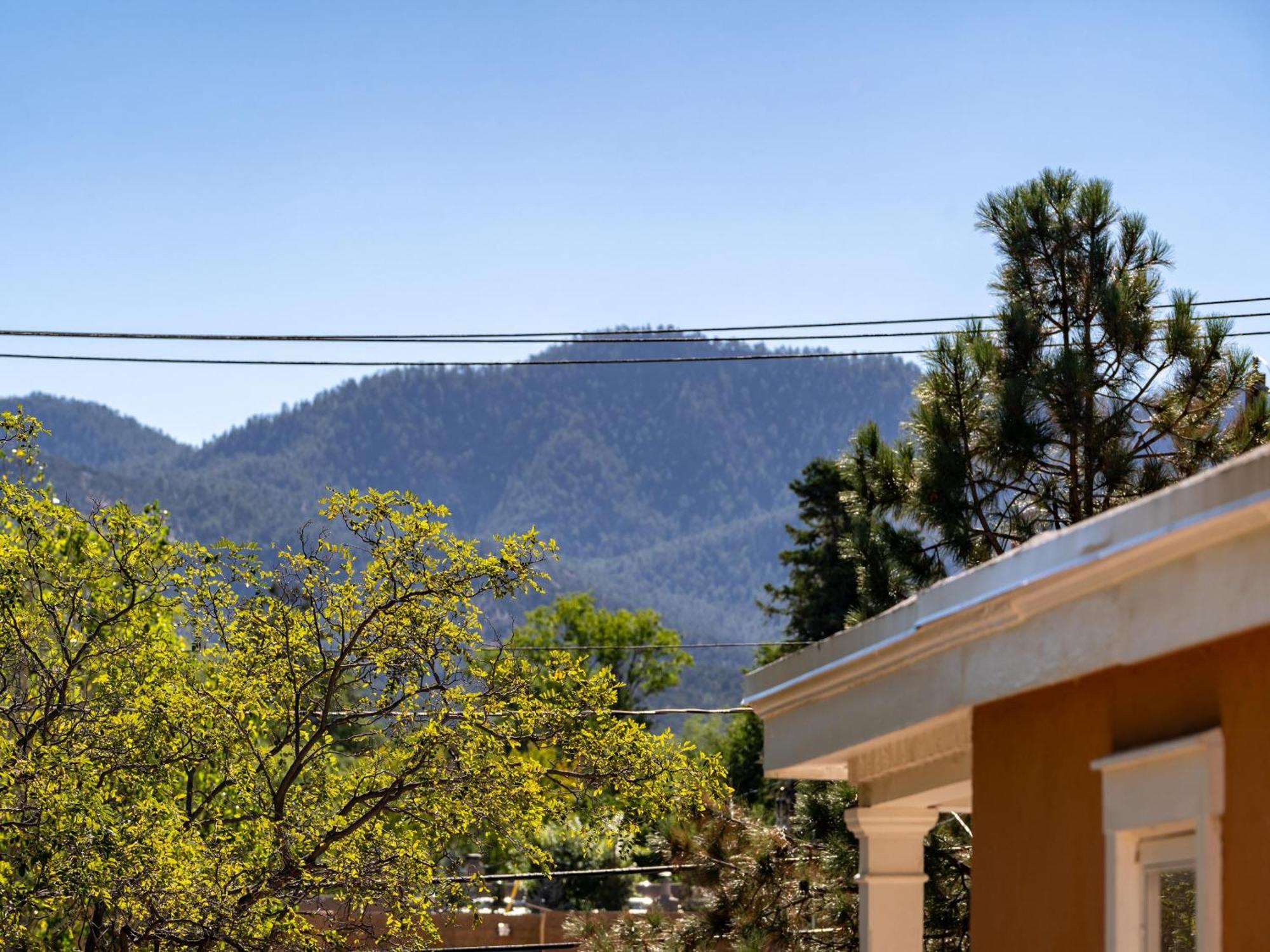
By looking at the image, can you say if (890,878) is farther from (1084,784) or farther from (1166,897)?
(1166,897)

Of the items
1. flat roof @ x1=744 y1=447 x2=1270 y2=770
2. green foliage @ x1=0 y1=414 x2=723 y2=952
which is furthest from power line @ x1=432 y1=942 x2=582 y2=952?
flat roof @ x1=744 y1=447 x2=1270 y2=770

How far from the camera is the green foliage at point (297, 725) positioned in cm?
1208

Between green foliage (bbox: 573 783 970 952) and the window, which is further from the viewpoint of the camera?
green foliage (bbox: 573 783 970 952)

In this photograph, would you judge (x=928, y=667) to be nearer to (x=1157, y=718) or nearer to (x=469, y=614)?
(x=1157, y=718)

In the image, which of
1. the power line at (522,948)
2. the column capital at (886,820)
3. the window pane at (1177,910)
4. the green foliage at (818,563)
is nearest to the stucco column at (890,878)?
the column capital at (886,820)

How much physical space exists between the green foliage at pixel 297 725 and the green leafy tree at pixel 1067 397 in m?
3.18

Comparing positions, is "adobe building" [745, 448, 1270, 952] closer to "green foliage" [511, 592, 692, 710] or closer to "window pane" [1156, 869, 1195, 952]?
"window pane" [1156, 869, 1195, 952]

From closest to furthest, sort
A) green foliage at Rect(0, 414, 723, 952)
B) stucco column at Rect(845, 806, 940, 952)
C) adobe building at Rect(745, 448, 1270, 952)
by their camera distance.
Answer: adobe building at Rect(745, 448, 1270, 952) < stucco column at Rect(845, 806, 940, 952) < green foliage at Rect(0, 414, 723, 952)

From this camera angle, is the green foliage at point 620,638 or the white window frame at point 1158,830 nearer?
the white window frame at point 1158,830

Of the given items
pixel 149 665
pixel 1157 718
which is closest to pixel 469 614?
pixel 149 665

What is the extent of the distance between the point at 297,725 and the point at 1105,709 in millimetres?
9932

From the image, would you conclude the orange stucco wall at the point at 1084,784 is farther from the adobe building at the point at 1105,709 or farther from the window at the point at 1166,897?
the window at the point at 1166,897

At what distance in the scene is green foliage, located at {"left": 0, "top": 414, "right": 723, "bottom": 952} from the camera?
39.6 feet

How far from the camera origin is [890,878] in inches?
245
